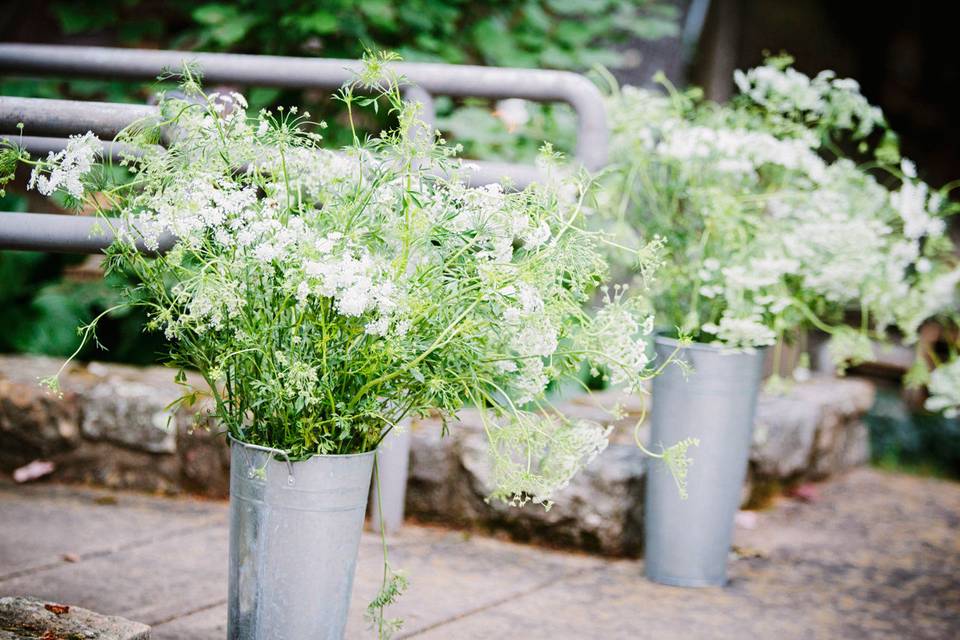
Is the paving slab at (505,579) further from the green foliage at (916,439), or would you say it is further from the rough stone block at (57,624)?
the green foliage at (916,439)

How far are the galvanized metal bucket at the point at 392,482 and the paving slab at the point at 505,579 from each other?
54mm

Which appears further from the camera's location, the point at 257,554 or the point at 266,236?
the point at 257,554

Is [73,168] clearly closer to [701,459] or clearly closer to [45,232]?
[45,232]

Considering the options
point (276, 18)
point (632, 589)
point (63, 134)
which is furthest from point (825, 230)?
point (276, 18)

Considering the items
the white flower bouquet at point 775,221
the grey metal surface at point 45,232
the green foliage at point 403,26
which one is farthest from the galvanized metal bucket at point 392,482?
the green foliage at point 403,26

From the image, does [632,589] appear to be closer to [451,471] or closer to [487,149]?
[451,471]

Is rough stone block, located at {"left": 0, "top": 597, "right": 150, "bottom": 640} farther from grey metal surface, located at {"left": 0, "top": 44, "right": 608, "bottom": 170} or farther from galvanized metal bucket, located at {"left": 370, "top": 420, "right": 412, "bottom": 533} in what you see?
grey metal surface, located at {"left": 0, "top": 44, "right": 608, "bottom": 170}

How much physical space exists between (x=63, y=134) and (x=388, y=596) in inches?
43.8

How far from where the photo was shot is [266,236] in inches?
64.7

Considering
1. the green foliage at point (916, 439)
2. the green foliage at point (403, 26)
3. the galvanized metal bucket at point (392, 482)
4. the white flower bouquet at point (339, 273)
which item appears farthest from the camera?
the green foliage at point (916, 439)

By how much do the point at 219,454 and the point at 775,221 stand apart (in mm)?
1652

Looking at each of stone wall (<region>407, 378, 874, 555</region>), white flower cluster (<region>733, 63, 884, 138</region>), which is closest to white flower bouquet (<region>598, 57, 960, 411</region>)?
white flower cluster (<region>733, 63, 884, 138</region>)

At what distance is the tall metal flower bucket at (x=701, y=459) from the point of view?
262cm

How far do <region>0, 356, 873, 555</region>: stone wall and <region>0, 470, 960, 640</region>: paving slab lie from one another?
0.20ft
